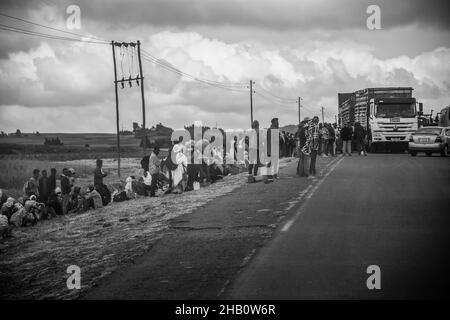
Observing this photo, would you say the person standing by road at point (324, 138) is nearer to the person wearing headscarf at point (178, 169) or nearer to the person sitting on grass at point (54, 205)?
the person wearing headscarf at point (178, 169)

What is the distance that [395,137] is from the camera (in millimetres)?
37031

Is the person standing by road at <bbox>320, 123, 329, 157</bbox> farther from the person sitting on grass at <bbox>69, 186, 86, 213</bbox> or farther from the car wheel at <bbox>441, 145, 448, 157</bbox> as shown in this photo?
the person sitting on grass at <bbox>69, 186, 86, 213</bbox>

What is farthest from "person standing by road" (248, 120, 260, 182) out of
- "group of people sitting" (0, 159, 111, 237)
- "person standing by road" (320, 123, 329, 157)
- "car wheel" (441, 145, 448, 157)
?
"car wheel" (441, 145, 448, 157)

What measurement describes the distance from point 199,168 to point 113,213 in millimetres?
5921

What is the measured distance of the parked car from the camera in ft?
111

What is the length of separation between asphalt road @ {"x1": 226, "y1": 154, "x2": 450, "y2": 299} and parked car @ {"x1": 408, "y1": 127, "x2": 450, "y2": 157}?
16668mm

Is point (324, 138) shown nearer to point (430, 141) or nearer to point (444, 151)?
point (430, 141)

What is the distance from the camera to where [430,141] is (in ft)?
111

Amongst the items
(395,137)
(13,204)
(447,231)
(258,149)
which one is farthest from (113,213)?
(395,137)

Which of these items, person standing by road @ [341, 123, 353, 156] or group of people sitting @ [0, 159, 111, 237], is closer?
group of people sitting @ [0, 159, 111, 237]

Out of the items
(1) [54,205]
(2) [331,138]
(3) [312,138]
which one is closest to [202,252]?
(1) [54,205]

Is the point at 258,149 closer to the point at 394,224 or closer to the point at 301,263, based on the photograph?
the point at 394,224

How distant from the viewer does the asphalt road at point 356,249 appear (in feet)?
25.6

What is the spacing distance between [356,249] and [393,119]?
28101 millimetres
